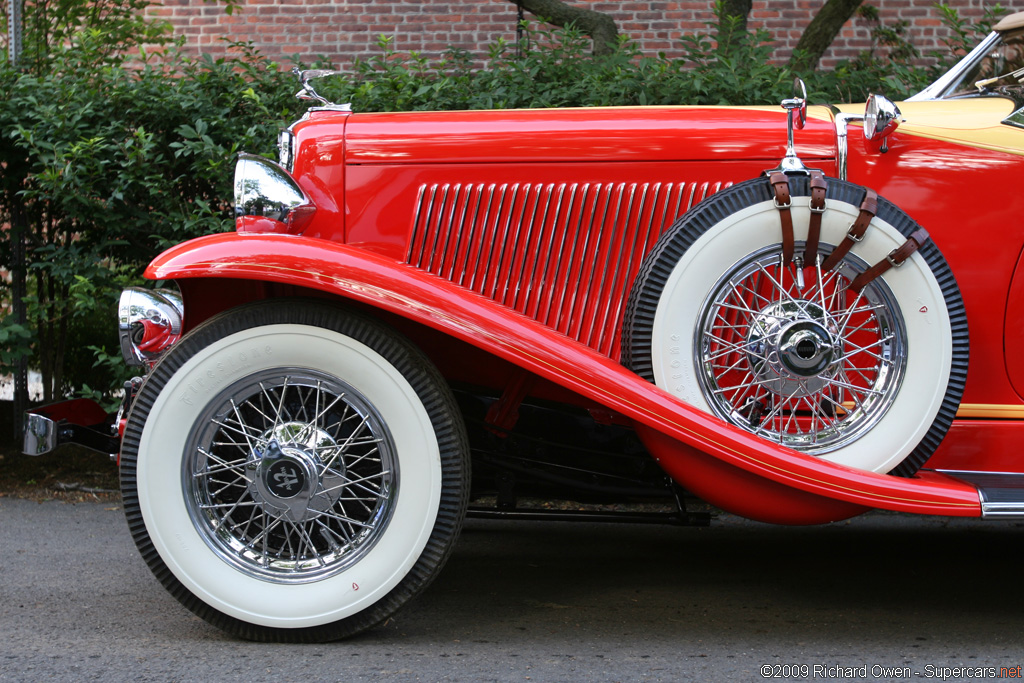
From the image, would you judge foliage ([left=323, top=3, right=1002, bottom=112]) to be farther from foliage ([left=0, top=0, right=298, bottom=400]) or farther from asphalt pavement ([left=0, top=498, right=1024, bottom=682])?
asphalt pavement ([left=0, top=498, right=1024, bottom=682])

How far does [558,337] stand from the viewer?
2256 mm

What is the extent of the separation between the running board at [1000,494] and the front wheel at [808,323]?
0.17 metres

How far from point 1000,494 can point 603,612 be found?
42.3 inches

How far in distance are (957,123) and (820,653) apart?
4.88 ft

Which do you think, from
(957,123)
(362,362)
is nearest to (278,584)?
(362,362)

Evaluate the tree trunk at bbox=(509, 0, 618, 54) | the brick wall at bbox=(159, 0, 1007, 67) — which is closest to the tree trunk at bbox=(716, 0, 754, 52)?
the tree trunk at bbox=(509, 0, 618, 54)

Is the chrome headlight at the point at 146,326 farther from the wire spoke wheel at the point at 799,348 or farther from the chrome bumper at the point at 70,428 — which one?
the wire spoke wheel at the point at 799,348

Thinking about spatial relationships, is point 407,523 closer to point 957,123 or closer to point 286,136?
point 286,136

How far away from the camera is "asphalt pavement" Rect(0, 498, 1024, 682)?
218cm

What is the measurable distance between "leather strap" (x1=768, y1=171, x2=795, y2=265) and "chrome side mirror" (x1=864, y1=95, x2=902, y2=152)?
342 mm

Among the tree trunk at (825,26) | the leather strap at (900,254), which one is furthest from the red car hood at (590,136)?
the tree trunk at (825,26)

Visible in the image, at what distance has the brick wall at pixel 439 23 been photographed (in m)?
7.35

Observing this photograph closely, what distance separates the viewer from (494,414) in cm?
263

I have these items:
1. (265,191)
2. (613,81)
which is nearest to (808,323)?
(265,191)
